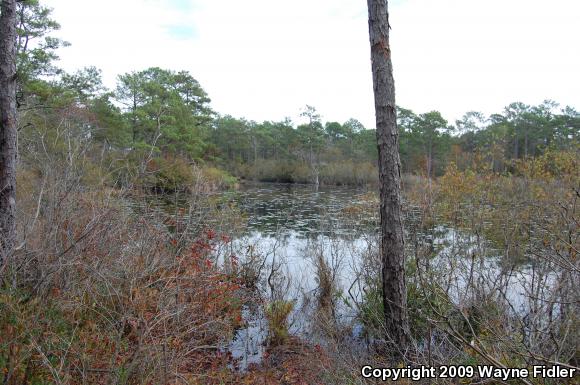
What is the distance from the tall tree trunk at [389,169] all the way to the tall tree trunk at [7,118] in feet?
14.1

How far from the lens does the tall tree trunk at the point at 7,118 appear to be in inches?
172

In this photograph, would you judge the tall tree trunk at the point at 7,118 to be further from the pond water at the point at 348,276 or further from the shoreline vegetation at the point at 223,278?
the pond water at the point at 348,276

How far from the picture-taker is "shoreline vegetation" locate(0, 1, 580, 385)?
10.3 ft

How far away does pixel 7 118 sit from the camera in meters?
4.46

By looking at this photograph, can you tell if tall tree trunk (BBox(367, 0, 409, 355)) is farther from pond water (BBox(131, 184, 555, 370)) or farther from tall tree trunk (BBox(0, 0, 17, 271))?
tall tree trunk (BBox(0, 0, 17, 271))

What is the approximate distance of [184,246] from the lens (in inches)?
254

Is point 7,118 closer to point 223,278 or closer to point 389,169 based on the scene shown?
point 223,278

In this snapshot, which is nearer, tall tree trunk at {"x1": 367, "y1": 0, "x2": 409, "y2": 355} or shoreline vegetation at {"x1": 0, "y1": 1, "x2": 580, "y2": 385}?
shoreline vegetation at {"x1": 0, "y1": 1, "x2": 580, "y2": 385}

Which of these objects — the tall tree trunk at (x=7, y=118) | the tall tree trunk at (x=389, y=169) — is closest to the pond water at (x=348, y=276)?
the tall tree trunk at (x=389, y=169)

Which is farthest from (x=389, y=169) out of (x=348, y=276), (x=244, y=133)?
(x=244, y=133)

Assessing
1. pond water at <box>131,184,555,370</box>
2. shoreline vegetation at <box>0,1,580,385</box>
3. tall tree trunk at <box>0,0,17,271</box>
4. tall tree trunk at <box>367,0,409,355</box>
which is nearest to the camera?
shoreline vegetation at <box>0,1,580,385</box>

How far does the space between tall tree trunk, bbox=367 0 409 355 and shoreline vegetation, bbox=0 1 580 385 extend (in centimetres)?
30

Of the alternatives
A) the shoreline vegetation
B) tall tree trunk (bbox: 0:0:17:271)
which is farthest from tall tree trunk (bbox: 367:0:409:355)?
tall tree trunk (bbox: 0:0:17:271)

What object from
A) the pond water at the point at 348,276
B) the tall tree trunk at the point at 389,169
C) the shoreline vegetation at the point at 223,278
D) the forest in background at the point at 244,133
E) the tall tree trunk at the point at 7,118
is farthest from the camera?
the forest in background at the point at 244,133
